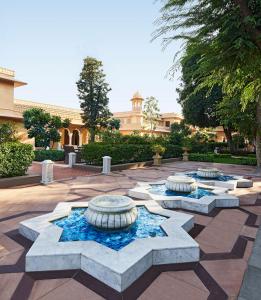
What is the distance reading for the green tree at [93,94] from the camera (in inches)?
924

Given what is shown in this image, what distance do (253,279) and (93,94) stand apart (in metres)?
22.6

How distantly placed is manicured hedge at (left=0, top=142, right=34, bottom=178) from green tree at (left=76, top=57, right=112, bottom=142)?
14.5 meters

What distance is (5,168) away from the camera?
8492 millimetres

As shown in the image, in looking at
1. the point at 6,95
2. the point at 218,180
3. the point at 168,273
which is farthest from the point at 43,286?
the point at 6,95

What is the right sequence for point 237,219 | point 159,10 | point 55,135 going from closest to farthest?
point 159,10
point 237,219
point 55,135

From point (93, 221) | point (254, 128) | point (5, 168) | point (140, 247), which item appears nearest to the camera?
point (140, 247)

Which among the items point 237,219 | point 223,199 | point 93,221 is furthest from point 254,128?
point 93,221

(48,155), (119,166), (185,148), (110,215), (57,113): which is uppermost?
(57,113)

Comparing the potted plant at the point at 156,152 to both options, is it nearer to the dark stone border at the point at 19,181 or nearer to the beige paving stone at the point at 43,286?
the dark stone border at the point at 19,181

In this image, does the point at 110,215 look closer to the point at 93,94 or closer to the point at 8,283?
the point at 8,283

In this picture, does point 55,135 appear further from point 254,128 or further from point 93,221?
point 93,221

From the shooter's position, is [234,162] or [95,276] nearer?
[95,276]

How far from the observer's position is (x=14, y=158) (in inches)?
344

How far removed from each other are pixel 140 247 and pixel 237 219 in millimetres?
3180
